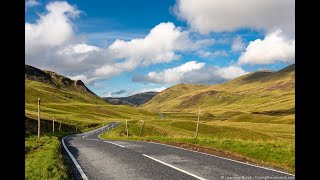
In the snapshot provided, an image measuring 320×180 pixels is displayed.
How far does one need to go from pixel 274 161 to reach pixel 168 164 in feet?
18.0

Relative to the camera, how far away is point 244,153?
19812 millimetres
